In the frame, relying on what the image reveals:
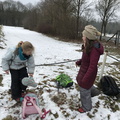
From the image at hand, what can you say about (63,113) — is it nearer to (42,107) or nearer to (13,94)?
(42,107)

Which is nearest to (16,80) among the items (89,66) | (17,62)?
(17,62)

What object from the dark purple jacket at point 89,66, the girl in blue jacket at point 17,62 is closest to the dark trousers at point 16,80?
the girl in blue jacket at point 17,62

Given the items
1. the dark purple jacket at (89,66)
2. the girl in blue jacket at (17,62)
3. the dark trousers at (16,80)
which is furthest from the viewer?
the dark trousers at (16,80)

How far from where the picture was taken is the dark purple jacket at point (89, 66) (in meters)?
2.07

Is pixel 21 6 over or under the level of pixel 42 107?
over

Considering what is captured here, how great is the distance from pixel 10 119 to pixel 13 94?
554mm

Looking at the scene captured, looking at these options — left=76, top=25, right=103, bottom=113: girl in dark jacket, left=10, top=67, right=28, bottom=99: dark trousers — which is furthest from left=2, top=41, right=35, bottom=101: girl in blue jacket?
left=76, top=25, right=103, bottom=113: girl in dark jacket

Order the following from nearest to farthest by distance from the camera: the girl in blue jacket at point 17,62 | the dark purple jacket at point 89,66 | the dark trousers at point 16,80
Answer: the dark purple jacket at point 89,66 → the girl in blue jacket at point 17,62 → the dark trousers at point 16,80

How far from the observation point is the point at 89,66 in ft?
6.98

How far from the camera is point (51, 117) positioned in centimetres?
245

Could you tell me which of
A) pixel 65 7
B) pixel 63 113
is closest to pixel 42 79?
pixel 63 113

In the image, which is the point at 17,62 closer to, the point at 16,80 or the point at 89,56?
the point at 16,80

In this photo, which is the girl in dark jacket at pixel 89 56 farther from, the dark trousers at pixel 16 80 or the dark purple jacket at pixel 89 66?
the dark trousers at pixel 16 80

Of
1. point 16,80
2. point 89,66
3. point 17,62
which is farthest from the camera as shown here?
point 16,80
